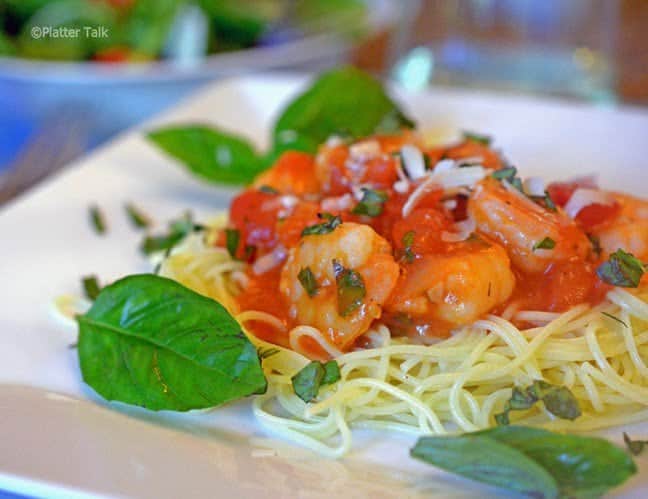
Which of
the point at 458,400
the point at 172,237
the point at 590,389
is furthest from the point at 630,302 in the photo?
the point at 172,237

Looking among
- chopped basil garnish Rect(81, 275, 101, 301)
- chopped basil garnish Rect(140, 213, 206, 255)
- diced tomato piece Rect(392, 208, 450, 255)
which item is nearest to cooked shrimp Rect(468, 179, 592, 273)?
diced tomato piece Rect(392, 208, 450, 255)

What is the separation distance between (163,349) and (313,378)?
440 millimetres

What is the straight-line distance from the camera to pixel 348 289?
2.53 m

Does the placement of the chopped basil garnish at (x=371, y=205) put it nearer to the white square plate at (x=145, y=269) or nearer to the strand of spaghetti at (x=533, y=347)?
the strand of spaghetti at (x=533, y=347)

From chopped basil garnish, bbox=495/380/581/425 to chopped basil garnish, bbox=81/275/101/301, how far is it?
156 cm

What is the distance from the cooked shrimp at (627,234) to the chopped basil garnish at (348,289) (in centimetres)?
86

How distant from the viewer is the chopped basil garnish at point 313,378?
7.98 ft

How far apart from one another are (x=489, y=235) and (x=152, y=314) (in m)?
1.08

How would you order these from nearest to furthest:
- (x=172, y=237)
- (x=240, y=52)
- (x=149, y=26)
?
(x=172, y=237) < (x=240, y=52) < (x=149, y=26)

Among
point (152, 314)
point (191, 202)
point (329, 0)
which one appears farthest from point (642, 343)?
point (329, 0)

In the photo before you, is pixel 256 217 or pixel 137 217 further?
pixel 137 217

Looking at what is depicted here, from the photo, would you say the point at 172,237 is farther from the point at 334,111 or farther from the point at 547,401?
the point at 547,401

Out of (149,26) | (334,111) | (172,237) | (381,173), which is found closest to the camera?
(381,173)

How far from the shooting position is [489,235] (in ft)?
8.82
